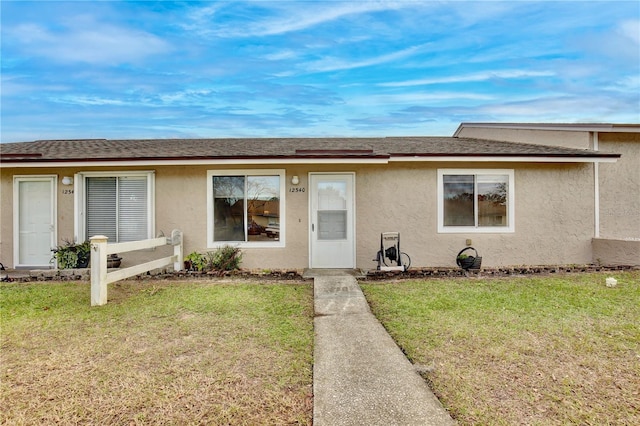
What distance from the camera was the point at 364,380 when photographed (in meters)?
3.13

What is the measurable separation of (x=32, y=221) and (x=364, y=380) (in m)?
10.4

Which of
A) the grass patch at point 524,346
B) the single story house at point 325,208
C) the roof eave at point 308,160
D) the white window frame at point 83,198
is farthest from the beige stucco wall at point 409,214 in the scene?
the grass patch at point 524,346

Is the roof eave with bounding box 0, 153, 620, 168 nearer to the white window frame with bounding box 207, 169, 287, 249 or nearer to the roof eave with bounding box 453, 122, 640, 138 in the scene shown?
the white window frame with bounding box 207, 169, 287, 249

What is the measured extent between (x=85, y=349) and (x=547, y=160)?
1015 cm

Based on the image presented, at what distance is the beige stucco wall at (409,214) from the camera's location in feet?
29.4

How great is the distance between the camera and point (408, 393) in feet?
9.50

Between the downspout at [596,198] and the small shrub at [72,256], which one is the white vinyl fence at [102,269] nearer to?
the small shrub at [72,256]

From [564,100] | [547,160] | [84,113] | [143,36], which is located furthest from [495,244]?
[84,113]

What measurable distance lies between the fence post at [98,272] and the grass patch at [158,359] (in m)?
0.18

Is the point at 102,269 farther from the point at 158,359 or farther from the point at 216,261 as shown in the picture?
the point at 158,359

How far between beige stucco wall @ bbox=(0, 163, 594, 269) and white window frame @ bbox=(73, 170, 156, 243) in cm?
14

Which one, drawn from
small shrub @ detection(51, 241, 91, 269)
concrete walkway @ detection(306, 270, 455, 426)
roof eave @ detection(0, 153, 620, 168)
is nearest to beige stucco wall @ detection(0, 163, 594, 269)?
roof eave @ detection(0, 153, 620, 168)

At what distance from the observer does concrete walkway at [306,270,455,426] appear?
101 inches

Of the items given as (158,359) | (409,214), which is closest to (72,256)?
(158,359)
